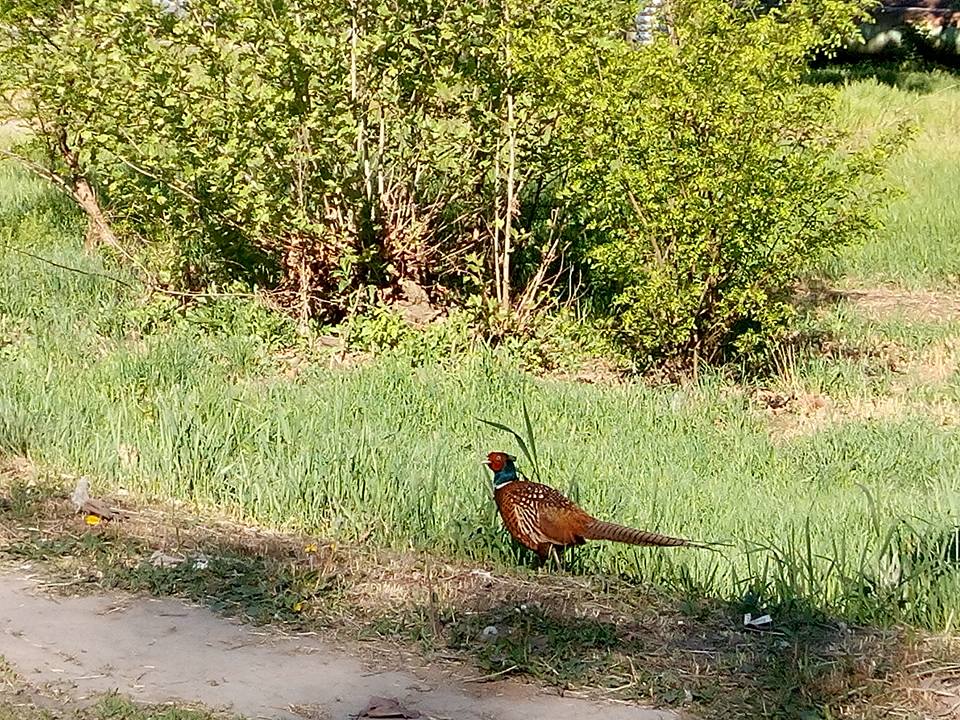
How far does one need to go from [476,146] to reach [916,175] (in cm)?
877

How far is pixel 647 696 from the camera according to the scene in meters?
4.49

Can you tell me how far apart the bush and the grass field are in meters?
0.74

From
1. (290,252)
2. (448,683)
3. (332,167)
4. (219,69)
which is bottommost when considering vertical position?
A: (448,683)

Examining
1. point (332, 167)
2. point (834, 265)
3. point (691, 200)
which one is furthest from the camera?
point (834, 265)

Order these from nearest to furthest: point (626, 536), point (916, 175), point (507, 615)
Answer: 1. point (507, 615)
2. point (626, 536)
3. point (916, 175)

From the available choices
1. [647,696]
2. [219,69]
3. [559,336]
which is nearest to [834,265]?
[559,336]

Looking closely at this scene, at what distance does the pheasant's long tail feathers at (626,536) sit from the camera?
17.6 feet

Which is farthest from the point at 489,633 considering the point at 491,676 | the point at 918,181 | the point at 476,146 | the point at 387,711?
the point at 918,181

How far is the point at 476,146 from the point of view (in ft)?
35.9

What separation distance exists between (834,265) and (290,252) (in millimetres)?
5855

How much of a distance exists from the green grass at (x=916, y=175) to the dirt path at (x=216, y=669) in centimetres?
697

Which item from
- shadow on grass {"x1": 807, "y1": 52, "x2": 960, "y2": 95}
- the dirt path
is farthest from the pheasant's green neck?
shadow on grass {"x1": 807, "y1": 52, "x2": 960, "y2": 95}

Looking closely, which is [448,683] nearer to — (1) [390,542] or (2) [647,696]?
(2) [647,696]

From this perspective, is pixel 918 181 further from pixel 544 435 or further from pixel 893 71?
pixel 544 435
